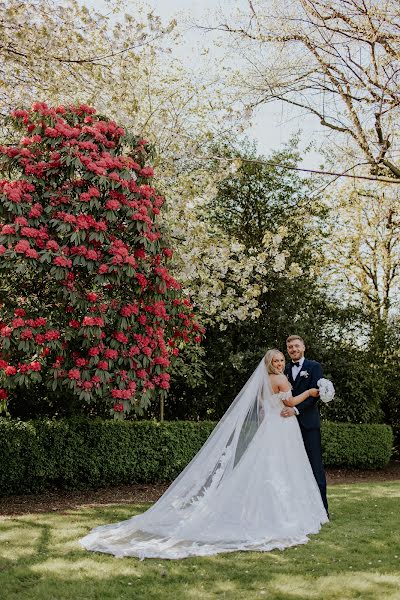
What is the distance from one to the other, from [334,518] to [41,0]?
21.4 ft

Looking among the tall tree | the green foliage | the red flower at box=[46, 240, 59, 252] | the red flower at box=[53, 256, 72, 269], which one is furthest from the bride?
the green foliage

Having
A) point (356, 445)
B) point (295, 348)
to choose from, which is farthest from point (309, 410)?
point (356, 445)

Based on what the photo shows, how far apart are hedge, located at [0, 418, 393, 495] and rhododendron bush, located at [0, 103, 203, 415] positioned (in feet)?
6.56

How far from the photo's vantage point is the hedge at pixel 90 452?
828 centimetres

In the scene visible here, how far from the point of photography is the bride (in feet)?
16.7

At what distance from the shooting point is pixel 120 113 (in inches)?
300

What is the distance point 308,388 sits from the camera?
21.3ft

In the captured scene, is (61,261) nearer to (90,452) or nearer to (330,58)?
(90,452)

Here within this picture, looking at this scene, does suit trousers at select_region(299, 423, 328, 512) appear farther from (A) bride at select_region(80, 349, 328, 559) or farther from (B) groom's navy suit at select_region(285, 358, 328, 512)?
(A) bride at select_region(80, 349, 328, 559)

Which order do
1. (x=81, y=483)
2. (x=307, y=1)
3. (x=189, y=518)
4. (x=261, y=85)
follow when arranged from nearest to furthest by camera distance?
1. (x=189, y=518)
2. (x=307, y=1)
3. (x=261, y=85)
4. (x=81, y=483)

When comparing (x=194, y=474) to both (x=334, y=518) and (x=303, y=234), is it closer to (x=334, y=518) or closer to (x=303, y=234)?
(x=334, y=518)

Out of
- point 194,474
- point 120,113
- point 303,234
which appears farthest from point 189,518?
point 303,234

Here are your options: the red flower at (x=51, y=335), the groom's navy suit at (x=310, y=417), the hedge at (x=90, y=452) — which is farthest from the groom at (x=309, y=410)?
the hedge at (x=90, y=452)

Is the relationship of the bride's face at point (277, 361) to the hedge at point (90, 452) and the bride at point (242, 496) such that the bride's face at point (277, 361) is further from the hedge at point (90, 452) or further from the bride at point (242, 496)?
the hedge at point (90, 452)
